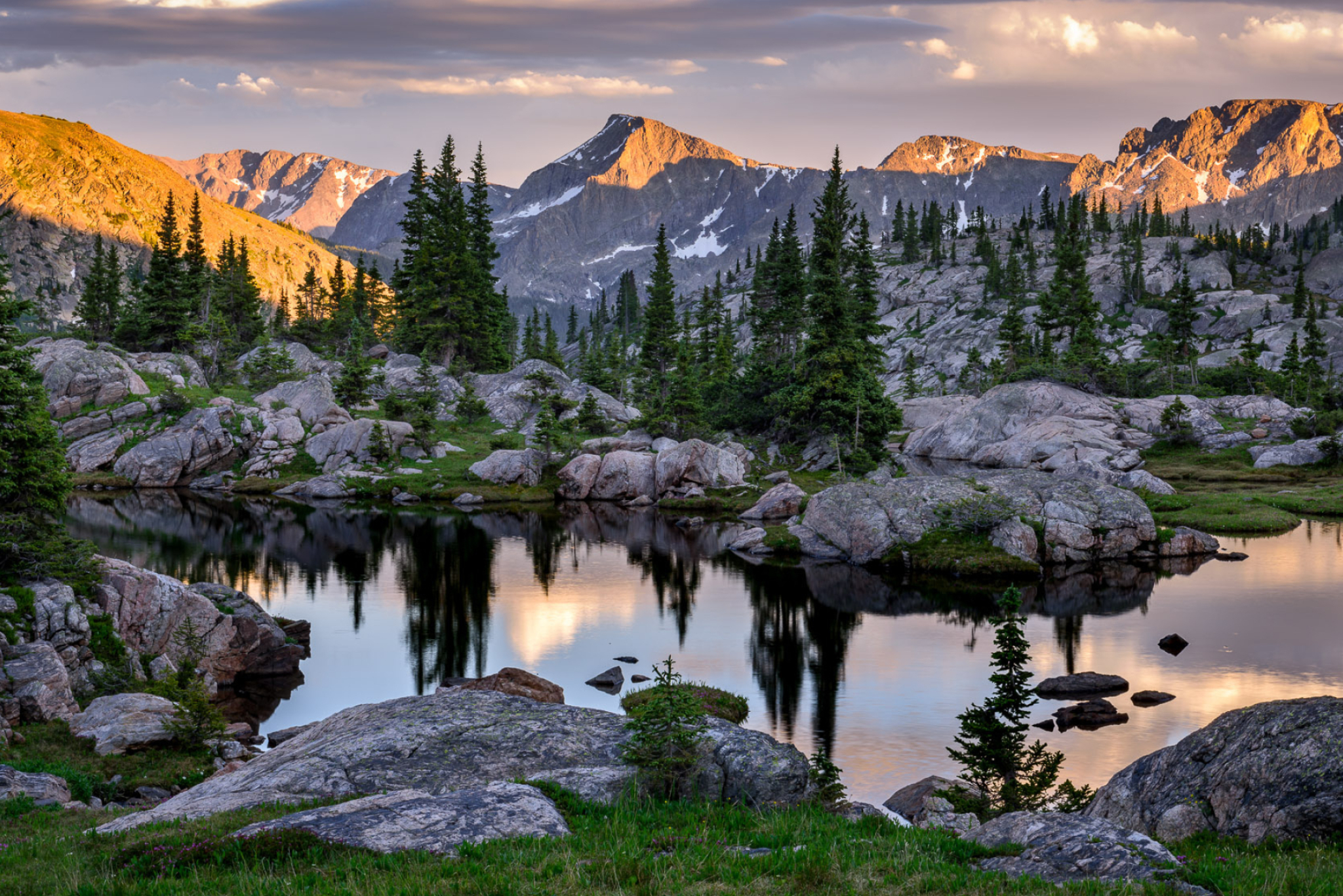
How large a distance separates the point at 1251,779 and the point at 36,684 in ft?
101

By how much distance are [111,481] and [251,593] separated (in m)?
48.5

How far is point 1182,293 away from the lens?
14762 centimetres

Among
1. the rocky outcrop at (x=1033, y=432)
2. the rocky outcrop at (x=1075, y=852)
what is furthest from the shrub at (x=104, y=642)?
the rocky outcrop at (x=1033, y=432)

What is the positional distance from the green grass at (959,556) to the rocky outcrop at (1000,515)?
2.11 ft

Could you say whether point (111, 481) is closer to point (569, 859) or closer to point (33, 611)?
point (33, 611)

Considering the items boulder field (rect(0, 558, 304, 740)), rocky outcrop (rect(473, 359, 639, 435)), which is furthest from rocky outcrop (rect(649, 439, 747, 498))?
boulder field (rect(0, 558, 304, 740))

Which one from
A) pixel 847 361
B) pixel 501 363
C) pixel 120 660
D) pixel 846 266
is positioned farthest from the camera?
pixel 501 363

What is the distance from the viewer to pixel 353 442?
92812mm

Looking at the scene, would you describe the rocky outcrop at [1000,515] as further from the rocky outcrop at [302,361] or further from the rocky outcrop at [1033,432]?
the rocky outcrop at [302,361]

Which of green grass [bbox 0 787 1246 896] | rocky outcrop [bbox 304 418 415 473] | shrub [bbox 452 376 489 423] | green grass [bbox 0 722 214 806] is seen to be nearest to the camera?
green grass [bbox 0 787 1246 896]

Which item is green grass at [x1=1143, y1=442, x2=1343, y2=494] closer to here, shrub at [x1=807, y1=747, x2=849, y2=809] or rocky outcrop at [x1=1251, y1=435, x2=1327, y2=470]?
rocky outcrop at [x1=1251, y1=435, x2=1327, y2=470]

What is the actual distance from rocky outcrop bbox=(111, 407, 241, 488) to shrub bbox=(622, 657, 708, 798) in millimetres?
87477

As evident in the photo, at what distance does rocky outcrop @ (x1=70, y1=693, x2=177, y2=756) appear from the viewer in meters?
25.2

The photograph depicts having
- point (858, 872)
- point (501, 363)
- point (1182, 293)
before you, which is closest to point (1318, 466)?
point (1182, 293)
